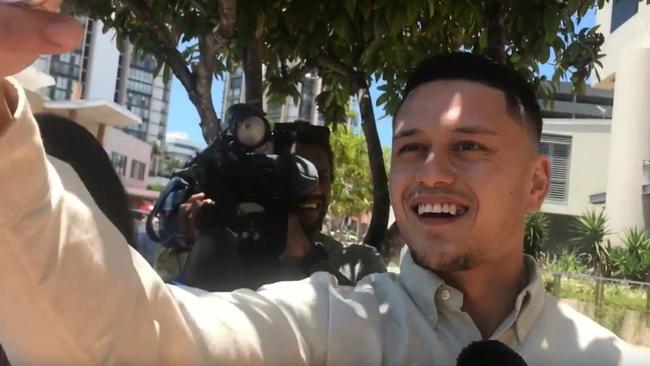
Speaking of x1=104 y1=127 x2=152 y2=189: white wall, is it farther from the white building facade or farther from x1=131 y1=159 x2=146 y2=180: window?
the white building facade

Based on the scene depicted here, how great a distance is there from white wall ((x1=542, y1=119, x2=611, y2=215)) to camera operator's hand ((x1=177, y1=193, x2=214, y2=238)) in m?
20.5

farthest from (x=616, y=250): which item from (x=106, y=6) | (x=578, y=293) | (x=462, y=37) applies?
(x=106, y=6)

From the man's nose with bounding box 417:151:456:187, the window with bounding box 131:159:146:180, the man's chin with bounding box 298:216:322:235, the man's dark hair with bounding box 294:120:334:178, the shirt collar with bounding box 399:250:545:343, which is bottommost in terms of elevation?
the shirt collar with bounding box 399:250:545:343

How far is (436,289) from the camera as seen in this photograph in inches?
52.9

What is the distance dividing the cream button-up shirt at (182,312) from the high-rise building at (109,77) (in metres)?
0.17

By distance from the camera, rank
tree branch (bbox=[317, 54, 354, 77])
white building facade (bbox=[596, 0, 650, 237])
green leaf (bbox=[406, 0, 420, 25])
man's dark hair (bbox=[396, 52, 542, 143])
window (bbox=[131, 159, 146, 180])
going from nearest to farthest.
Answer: man's dark hair (bbox=[396, 52, 542, 143])
green leaf (bbox=[406, 0, 420, 25])
tree branch (bbox=[317, 54, 354, 77])
white building facade (bbox=[596, 0, 650, 237])
window (bbox=[131, 159, 146, 180])

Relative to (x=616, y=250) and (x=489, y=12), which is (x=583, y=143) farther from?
(x=489, y=12)

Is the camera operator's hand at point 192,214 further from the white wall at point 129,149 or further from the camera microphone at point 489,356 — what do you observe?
the white wall at point 129,149

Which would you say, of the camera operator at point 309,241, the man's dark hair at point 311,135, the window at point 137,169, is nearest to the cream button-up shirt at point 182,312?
the camera operator at point 309,241

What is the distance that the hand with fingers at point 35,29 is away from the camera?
649 mm

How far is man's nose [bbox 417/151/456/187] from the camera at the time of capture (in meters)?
1.33

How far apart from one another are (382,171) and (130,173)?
3134 cm

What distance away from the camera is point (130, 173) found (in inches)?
1314

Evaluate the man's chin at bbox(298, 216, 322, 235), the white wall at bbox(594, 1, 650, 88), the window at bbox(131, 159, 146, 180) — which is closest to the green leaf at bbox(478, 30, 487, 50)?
the man's chin at bbox(298, 216, 322, 235)
